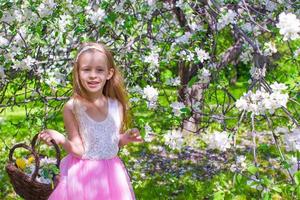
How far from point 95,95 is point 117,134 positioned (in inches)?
10.4

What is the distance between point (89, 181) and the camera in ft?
10.4

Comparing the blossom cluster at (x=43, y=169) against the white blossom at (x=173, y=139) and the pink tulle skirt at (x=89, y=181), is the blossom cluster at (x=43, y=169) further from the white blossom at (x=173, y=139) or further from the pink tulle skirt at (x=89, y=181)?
the white blossom at (x=173, y=139)

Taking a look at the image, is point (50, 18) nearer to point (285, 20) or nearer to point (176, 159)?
point (285, 20)

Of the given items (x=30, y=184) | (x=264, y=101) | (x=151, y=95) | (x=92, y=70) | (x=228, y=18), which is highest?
(x=228, y=18)

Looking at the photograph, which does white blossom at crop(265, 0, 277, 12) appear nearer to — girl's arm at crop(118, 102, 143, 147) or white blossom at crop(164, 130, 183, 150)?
Result: white blossom at crop(164, 130, 183, 150)

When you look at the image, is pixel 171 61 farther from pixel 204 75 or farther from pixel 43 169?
pixel 43 169

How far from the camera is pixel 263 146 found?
3.09 metres

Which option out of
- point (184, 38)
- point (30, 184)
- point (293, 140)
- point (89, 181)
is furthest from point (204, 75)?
point (30, 184)

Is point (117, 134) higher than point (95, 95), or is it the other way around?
point (95, 95)

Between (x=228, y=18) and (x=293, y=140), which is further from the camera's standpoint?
(x=228, y=18)

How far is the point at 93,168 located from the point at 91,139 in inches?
6.5

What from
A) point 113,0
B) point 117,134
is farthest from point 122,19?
point 117,134

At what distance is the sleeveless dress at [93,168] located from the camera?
10.4 feet

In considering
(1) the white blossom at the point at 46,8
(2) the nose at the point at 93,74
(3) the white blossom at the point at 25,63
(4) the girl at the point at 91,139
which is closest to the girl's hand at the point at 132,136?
(4) the girl at the point at 91,139
